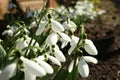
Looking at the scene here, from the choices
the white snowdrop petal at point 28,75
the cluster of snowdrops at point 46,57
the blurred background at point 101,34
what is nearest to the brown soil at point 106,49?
the blurred background at point 101,34

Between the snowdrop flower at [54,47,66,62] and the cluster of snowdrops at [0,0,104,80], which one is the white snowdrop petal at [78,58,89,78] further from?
the snowdrop flower at [54,47,66,62]

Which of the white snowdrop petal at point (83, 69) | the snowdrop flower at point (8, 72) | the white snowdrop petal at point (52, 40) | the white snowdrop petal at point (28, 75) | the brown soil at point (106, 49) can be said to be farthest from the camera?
the brown soil at point (106, 49)

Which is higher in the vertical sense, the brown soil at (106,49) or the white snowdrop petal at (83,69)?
the white snowdrop petal at (83,69)

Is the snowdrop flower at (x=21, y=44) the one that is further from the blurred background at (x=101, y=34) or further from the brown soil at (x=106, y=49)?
the brown soil at (x=106, y=49)

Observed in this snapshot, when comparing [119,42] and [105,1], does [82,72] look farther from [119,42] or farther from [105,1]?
[105,1]

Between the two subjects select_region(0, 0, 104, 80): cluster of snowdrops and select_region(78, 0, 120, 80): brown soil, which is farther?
select_region(78, 0, 120, 80): brown soil

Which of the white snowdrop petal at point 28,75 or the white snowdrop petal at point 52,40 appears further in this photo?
the white snowdrop petal at point 52,40

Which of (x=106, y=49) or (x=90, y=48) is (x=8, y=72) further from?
(x=106, y=49)

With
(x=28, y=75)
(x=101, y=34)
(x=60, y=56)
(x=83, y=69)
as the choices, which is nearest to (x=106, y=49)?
(x=101, y=34)

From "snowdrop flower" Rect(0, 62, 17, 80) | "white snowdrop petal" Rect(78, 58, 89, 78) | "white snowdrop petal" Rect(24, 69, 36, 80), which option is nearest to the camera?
"snowdrop flower" Rect(0, 62, 17, 80)

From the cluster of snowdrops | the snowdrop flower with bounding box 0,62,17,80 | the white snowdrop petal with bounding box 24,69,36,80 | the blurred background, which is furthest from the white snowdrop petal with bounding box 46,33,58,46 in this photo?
the blurred background

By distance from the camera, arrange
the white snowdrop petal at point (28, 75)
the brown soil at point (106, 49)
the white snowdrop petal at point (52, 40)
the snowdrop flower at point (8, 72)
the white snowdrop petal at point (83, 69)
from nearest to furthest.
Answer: the snowdrop flower at point (8, 72)
the white snowdrop petal at point (28, 75)
the white snowdrop petal at point (83, 69)
the white snowdrop petal at point (52, 40)
the brown soil at point (106, 49)
